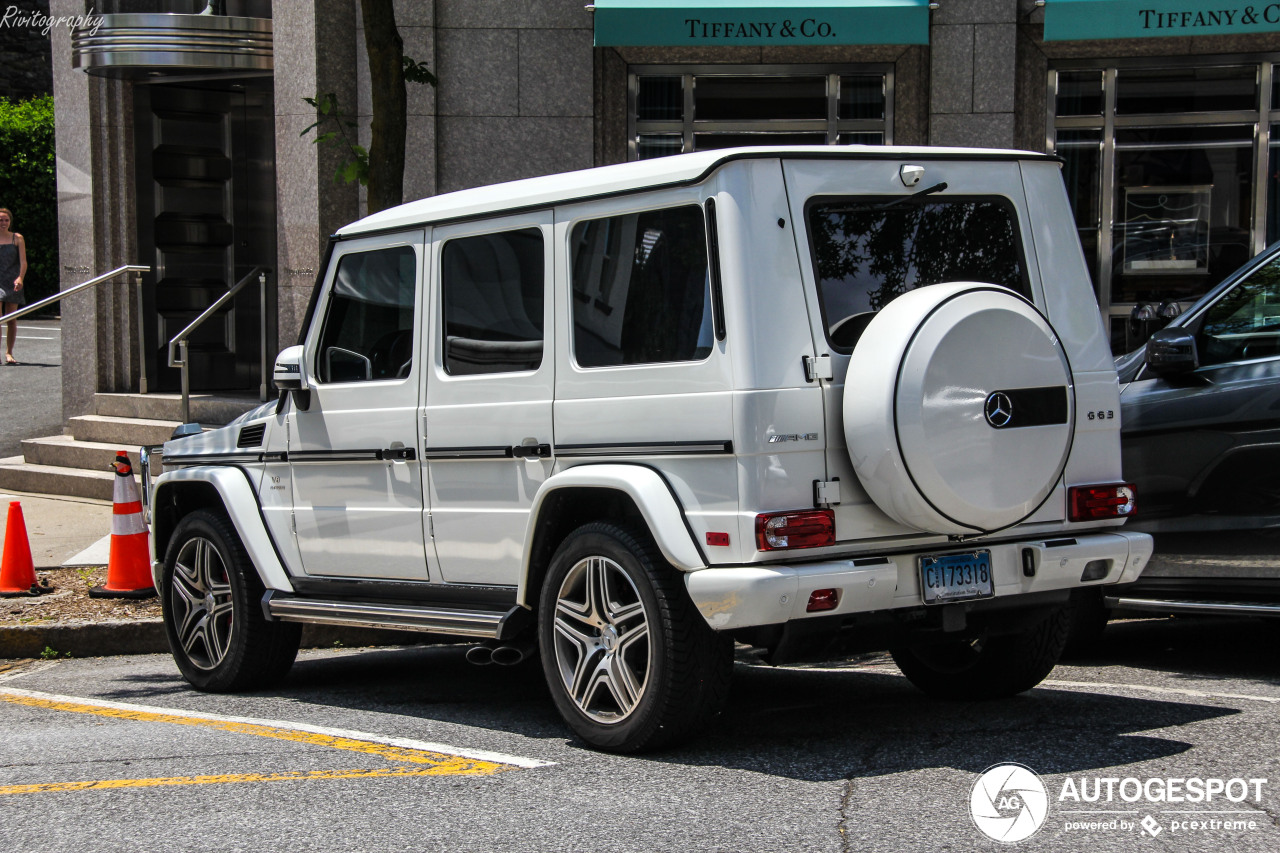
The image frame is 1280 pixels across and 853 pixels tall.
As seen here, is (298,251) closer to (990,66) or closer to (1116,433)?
(990,66)

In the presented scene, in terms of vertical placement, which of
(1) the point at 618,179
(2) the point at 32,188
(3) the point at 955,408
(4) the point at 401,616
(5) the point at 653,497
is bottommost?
(4) the point at 401,616

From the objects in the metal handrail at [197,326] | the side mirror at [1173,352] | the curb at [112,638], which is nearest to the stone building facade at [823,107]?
the metal handrail at [197,326]

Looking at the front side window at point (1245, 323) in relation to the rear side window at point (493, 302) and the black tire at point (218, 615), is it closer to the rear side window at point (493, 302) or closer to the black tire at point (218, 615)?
the rear side window at point (493, 302)

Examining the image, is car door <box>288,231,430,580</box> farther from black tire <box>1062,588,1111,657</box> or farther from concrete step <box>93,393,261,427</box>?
concrete step <box>93,393,261,427</box>

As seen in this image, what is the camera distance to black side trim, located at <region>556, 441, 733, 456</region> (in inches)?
189

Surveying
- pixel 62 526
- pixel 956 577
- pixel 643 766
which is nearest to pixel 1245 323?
pixel 956 577

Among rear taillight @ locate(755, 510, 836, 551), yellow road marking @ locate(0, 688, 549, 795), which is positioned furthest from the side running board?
rear taillight @ locate(755, 510, 836, 551)

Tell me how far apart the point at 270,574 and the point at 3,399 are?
11.4 meters

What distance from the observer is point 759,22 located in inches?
480

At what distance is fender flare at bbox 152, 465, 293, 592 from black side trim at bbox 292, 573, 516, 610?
0.35 feet

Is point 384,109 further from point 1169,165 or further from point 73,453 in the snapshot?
point 1169,165

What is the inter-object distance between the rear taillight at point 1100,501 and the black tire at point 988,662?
0.40 meters

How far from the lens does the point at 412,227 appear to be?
246 inches

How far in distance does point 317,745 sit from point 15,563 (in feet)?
13.6
